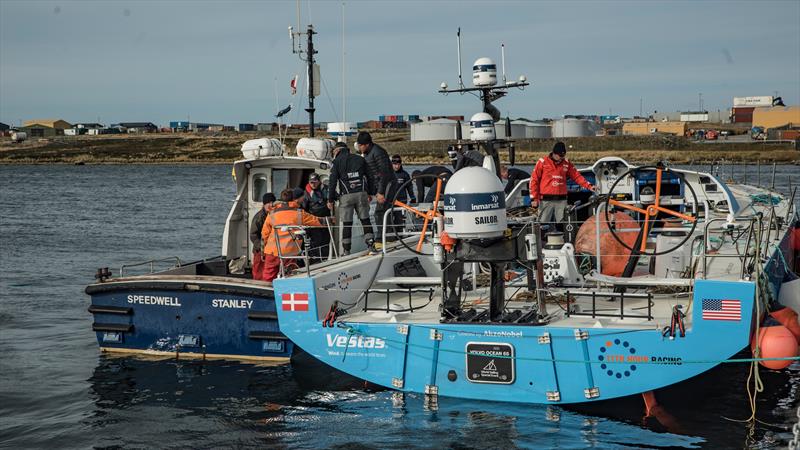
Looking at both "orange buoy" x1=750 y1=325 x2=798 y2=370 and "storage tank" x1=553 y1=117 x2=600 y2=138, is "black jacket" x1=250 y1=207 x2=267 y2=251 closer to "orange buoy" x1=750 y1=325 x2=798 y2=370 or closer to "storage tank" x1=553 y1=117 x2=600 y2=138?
"orange buoy" x1=750 y1=325 x2=798 y2=370

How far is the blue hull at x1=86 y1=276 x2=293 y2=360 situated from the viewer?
474 inches

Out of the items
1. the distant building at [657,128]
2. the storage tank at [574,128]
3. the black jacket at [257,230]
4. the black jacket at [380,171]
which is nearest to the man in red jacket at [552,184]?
the black jacket at [380,171]

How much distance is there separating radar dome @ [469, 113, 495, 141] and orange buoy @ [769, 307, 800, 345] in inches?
230

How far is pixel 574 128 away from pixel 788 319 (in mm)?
10511

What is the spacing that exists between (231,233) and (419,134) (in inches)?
219

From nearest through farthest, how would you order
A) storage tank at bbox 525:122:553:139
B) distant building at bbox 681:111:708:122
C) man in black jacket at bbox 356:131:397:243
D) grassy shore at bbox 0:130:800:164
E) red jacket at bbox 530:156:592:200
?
red jacket at bbox 530:156:592:200 → man in black jacket at bbox 356:131:397:243 → storage tank at bbox 525:122:553:139 → grassy shore at bbox 0:130:800:164 → distant building at bbox 681:111:708:122

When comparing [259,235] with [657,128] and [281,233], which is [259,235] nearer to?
[281,233]

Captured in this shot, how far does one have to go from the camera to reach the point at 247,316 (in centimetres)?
1210

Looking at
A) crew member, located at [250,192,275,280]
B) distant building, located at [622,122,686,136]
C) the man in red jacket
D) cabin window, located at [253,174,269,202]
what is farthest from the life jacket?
distant building, located at [622,122,686,136]

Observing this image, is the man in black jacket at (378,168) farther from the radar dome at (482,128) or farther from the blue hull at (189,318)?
the blue hull at (189,318)

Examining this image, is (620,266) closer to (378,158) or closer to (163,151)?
(378,158)

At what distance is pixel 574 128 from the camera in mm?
20000

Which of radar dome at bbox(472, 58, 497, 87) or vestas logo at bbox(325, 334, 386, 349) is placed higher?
radar dome at bbox(472, 58, 497, 87)

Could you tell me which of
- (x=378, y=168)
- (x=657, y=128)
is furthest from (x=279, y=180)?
(x=657, y=128)
